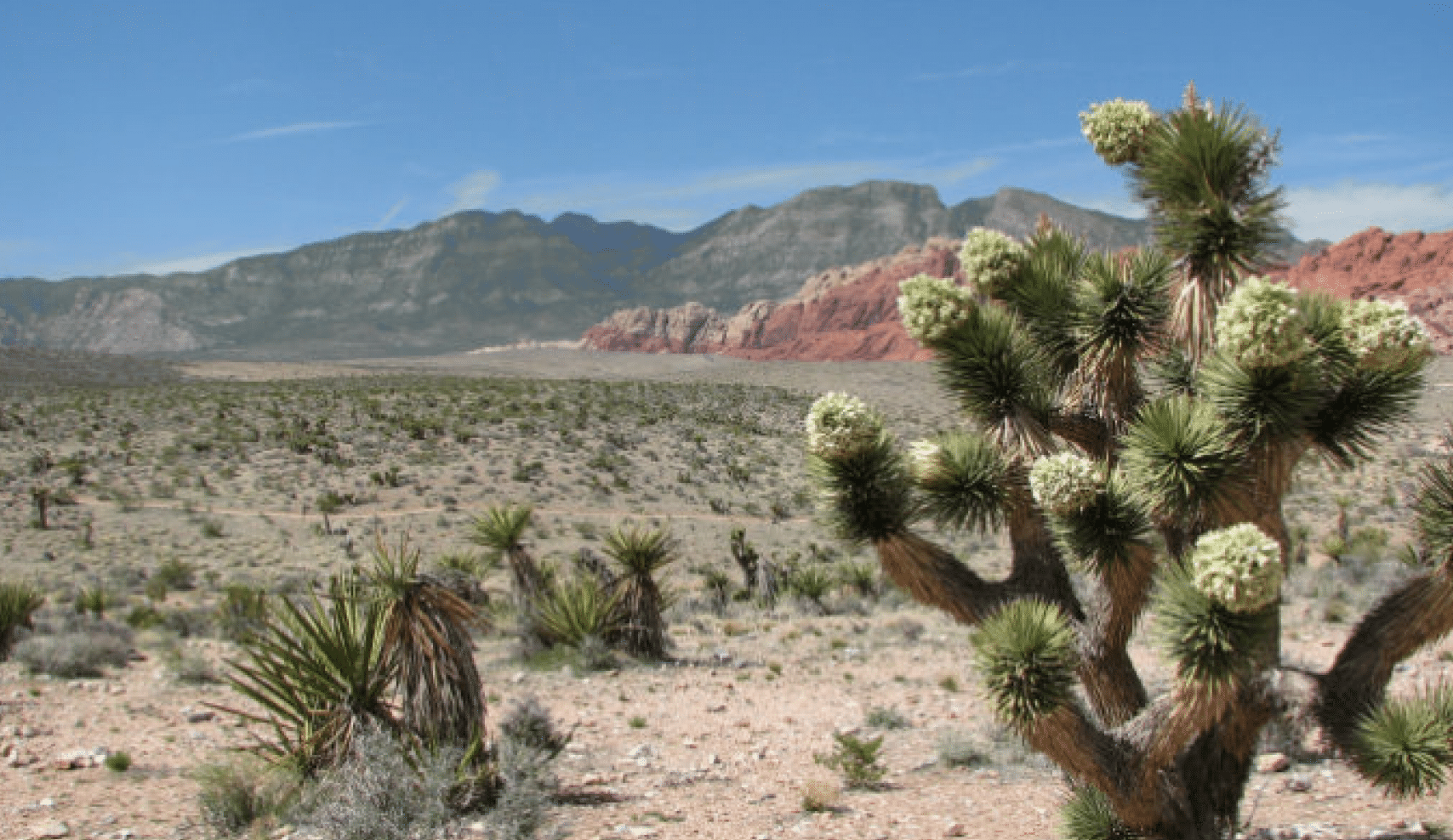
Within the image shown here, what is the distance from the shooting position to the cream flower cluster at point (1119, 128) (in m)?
5.48

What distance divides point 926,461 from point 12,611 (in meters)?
12.2

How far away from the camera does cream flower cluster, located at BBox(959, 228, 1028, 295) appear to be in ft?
18.1

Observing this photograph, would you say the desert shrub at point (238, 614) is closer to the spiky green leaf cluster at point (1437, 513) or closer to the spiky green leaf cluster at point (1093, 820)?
the spiky green leaf cluster at point (1093, 820)

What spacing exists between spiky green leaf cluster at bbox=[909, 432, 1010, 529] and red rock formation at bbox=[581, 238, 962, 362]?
413 ft

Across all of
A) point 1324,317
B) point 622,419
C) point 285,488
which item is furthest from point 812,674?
point 622,419

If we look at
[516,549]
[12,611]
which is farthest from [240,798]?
[516,549]

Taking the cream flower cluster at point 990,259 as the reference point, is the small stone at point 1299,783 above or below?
below

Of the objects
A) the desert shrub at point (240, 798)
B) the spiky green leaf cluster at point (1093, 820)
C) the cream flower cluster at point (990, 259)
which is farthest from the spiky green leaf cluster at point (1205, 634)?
the desert shrub at point (240, 798)

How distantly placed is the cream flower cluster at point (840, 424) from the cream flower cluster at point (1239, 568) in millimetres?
1548

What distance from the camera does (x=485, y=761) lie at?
309 inches

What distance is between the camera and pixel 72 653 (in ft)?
38.0

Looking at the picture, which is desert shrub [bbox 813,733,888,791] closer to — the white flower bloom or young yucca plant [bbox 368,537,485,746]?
young yucca plant [bbox 368,537,485,746]

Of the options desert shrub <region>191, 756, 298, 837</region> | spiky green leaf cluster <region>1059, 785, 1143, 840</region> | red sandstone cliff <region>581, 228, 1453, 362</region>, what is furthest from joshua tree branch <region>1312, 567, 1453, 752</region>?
red sandstone cliff <region>581, 228, 1453, 362</region>

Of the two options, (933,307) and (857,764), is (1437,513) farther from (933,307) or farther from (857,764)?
(857,764)
